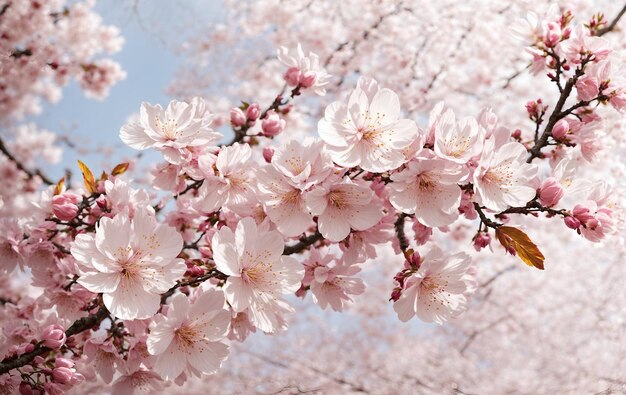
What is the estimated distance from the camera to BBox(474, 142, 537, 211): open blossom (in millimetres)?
1311

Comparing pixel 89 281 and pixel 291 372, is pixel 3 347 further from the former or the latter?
pixel 291 372

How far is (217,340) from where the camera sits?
1330 millimetres

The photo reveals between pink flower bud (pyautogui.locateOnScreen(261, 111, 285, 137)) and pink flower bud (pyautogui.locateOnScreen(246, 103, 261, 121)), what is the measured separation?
2.9 inches

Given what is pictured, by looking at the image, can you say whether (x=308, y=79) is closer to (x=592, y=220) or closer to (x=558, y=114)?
(x=558, y=114)

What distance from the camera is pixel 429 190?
135 cm

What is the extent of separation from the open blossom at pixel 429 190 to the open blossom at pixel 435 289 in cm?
10

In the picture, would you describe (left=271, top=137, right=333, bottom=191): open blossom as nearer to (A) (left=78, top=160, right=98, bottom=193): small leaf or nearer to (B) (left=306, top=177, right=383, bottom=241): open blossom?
(B) (left=306, top=177, right=383, bottom=241): open blossom

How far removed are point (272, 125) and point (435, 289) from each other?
2.78 ft

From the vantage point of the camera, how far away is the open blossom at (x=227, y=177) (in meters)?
1.47

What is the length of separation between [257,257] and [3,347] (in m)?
1.19

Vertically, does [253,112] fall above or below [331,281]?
above

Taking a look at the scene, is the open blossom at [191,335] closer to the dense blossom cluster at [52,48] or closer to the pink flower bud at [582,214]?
the pink flower bud at [582,214]

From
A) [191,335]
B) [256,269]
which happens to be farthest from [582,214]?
[191,335]

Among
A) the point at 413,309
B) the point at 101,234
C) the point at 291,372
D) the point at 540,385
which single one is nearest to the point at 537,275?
the point at 540,385
